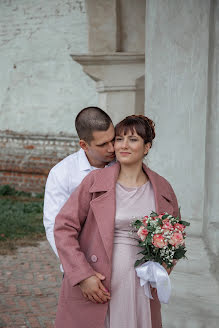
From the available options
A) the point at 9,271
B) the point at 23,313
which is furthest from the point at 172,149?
the point at 9,271

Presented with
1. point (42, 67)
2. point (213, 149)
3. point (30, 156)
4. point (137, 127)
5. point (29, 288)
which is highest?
point (42, 67)

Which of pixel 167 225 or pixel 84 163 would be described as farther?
pixel 84 163

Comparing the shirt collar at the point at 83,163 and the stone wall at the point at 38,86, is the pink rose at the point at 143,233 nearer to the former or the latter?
the shirt collar at the point at 83,163

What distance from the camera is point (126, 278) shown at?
2.46 meters

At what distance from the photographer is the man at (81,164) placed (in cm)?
274

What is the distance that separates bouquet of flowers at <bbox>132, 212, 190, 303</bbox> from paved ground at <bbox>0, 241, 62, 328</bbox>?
7.80 feet

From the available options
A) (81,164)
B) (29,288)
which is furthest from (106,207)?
(29,288)

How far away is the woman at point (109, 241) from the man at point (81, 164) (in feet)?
0.65

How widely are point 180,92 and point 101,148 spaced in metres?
1.23

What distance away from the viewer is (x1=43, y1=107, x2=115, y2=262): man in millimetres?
2742

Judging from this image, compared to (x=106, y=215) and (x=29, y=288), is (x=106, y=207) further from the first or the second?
(x=29, y=288)

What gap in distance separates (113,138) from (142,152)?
0.71ft

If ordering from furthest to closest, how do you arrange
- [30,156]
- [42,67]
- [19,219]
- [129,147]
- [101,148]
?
1. [30,156]
2. [42,67]
3. [19,219]
4. [101,148]
5. [129,147]

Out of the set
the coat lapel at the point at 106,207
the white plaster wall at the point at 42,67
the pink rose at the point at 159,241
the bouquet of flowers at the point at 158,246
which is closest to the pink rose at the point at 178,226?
the bouquet of flowers at the point at 158,246
